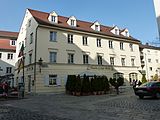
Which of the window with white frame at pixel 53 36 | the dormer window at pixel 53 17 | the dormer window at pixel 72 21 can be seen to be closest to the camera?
the window with white frame at pixel 53 36

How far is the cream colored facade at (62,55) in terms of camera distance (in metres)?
29.7

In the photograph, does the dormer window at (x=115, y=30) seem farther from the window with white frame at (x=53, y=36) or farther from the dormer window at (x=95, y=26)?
the window with white frame at (x=53, y=36)

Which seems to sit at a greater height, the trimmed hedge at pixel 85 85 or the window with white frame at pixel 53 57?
the window with white frame at pixel 53 57

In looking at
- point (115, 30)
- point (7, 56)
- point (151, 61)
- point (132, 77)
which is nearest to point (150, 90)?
point (132, 77)

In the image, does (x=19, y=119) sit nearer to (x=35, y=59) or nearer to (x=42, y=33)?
(x=35, y=59)

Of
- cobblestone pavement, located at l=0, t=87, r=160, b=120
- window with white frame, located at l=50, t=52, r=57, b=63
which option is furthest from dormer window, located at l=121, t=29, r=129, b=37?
cobblestone pavement, located at l=0, t=87, r=160, b=120

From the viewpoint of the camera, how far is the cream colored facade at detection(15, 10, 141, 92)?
29.7m

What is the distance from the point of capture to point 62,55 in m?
31.8

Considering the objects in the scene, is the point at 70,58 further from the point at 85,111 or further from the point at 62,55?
the point at 85,111

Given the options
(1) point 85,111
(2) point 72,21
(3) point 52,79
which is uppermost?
(2) point 72,21

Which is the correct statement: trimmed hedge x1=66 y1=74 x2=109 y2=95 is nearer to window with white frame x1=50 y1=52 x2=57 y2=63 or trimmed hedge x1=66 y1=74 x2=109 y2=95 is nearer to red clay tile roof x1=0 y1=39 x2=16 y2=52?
window with white frame x1=50 y1=52 x2=57 y2=63

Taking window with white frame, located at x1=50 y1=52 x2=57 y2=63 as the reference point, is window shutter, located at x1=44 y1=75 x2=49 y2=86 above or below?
below

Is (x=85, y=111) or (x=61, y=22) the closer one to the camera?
(x=85, y=111)

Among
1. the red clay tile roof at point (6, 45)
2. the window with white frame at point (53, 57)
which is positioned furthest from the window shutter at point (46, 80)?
the red clay tile roof at point (6, 45)
